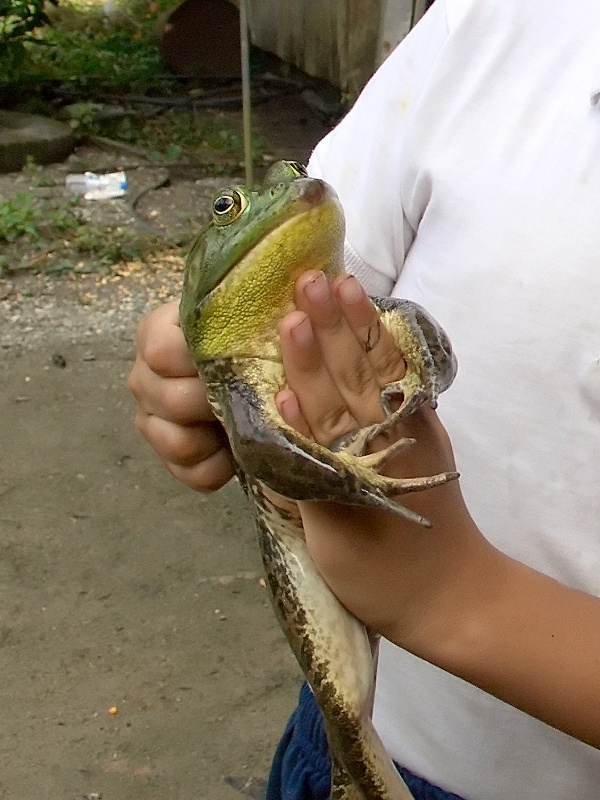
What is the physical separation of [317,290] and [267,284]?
0.10 meters

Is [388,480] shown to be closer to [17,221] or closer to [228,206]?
[228,206]

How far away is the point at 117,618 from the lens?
7.79 feet

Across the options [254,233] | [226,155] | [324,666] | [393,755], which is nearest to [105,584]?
[393,755]

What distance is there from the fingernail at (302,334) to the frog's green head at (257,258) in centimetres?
9

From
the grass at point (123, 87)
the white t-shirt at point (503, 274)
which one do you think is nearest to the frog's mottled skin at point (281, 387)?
the white t-shirt at point (503, 274)

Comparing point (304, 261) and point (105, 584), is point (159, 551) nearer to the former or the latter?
point (105, 584)

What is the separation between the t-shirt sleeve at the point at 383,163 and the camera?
40.7 inches

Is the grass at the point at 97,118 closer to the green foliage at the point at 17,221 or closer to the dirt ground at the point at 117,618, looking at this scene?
the green foliage at the point at 17,221

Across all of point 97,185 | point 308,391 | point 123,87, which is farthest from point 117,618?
point 123,87

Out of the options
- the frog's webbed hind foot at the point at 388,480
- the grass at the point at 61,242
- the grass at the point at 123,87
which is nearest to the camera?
the frog's webbed hind foot at the point at 388,480

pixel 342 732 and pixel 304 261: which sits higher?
pixel 304 261

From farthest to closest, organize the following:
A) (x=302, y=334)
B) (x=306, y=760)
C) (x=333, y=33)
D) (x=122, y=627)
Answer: (x=333, y=33) < (x=122, y=627) < (x=306, y=760) < (x=302, y=334)

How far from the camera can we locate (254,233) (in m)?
0.80

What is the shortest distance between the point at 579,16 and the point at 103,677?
176 cm
